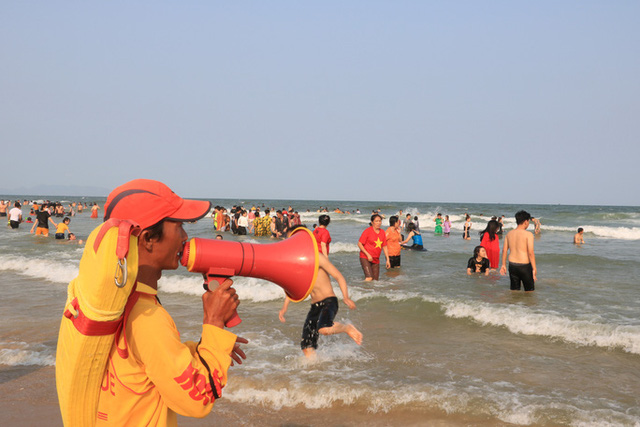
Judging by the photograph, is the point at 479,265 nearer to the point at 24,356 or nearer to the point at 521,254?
the point at 521,254

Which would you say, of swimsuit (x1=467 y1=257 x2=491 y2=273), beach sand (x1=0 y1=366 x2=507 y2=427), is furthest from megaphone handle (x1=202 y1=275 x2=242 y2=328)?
swimsuit (x1=467 y1=257 x2=491 y2=273)

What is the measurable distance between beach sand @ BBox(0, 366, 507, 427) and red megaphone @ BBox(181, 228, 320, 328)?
2.64 meters

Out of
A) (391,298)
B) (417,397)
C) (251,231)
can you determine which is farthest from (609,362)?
(251,231)

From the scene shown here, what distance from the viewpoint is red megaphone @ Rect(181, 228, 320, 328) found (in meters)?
1.67

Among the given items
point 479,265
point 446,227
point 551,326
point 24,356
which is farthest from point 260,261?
point 446,227

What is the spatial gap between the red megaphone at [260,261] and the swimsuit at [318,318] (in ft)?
11.9

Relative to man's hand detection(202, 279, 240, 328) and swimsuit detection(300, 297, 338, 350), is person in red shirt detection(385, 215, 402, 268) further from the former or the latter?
man's hand detection(202, 279, 240, 328)

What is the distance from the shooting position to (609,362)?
19.2 ft

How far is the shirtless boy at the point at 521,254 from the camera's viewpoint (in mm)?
8719

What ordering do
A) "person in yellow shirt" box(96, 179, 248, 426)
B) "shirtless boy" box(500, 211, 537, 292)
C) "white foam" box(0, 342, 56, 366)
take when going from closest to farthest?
"person in yellow shirt" box(96, 179, 248, 426), "white foam" box(0, 342, 56, 366), "shirtless boy" box(500, 211, 537, 292)

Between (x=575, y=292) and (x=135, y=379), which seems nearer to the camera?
(x=135, y=379)

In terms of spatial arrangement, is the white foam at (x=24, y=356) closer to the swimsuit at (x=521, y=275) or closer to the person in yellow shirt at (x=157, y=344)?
the person in yellow shirt at (x=157, y=344)

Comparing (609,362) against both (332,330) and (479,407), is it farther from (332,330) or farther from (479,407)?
(332,330)

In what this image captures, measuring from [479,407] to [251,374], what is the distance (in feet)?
7.64
